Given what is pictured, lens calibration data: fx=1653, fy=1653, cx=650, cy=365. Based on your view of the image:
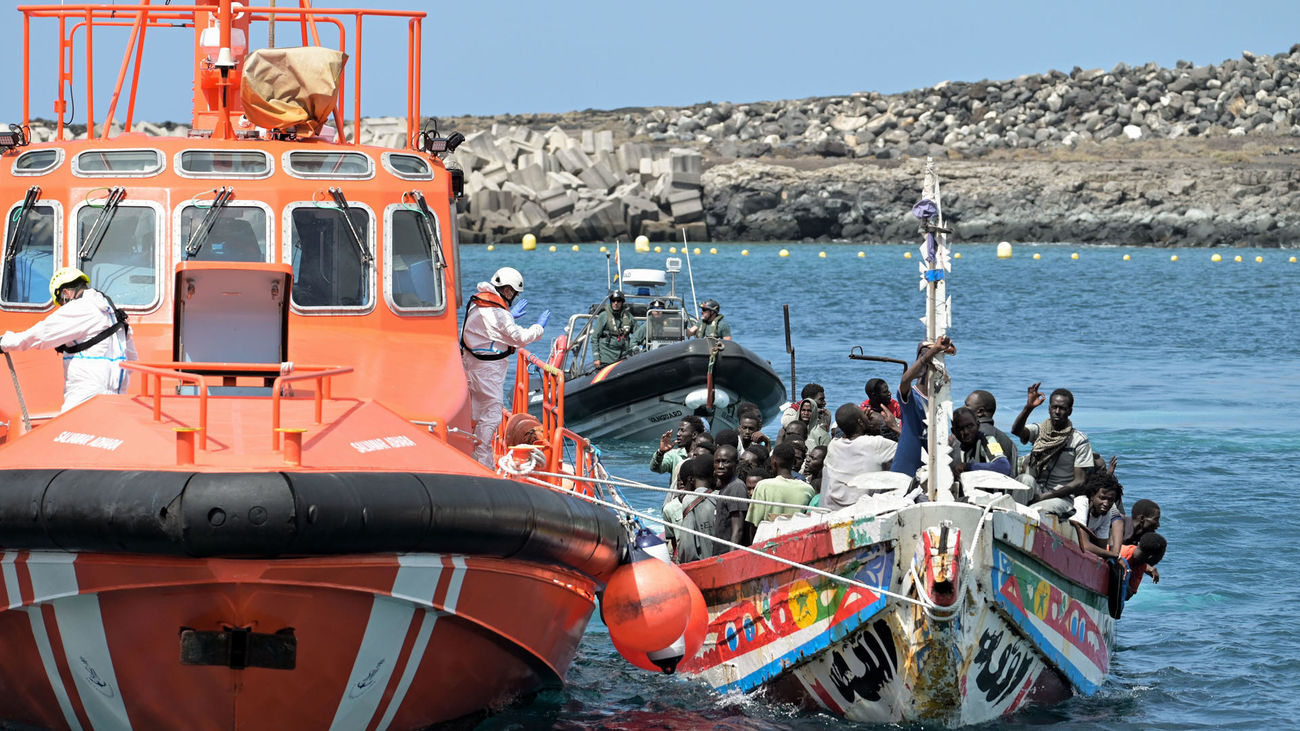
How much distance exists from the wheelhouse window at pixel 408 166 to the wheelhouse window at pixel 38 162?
1667mm

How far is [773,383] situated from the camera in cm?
1873

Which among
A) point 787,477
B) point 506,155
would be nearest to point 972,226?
point 506,155

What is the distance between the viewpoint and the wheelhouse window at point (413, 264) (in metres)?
8.55

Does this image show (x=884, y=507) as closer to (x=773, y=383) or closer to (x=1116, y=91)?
(x=773, y=383)

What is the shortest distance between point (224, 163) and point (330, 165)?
21.1 inches

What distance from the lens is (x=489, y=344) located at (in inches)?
368

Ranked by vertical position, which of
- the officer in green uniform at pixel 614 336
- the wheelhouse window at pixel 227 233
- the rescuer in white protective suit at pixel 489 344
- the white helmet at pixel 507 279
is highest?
the wheelhouse window at pixel 227 233

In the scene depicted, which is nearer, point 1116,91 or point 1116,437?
point 1116,437

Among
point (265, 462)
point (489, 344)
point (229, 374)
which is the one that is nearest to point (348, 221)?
point (489, 344)

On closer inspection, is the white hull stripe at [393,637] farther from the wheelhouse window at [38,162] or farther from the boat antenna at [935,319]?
the wheelhouse window at [38,162]

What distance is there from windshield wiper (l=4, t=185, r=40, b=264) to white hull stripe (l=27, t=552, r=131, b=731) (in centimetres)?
255

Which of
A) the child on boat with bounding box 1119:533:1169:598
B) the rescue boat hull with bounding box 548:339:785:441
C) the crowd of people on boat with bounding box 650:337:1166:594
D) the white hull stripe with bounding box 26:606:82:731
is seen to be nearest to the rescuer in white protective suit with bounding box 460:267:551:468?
the crowd of people on boat with bounding box 650:337:1166:594

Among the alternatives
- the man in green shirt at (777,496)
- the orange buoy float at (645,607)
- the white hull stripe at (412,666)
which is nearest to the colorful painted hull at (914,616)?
Result: the man in green shirt at (777,496)

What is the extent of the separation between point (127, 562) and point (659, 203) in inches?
2796
